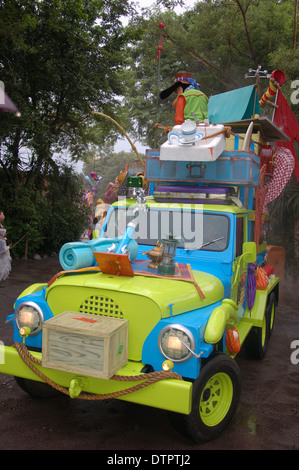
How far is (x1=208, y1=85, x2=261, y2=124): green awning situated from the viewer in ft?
22.3

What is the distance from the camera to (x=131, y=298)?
3416 mm

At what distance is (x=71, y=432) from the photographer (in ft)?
11.7

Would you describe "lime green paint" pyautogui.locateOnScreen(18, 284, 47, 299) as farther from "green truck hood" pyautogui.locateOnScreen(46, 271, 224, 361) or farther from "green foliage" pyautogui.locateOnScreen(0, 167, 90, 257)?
"green foliage" pyautogui.locateOnScreen(0, 167, 90, 257)

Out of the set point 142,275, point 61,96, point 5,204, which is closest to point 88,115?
point 61,96

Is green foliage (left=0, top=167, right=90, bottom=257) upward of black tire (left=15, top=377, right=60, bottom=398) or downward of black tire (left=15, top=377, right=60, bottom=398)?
upward

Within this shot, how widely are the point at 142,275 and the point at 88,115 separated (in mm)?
11395

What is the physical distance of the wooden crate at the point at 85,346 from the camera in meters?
3.01

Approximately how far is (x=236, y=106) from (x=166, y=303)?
4609 mm

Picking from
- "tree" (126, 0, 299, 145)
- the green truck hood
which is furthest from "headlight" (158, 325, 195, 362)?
"tree" (126, 0, 299, 145)

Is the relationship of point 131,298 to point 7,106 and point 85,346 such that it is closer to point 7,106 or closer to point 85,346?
point 85,346

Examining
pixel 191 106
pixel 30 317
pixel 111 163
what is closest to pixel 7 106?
pixel 191 106

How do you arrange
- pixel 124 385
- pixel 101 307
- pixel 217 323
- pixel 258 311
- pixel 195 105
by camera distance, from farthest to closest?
pixel 195 105 < pixel 258 311 < pixel 101 307 < pixel 217 323 < pixel 124 385

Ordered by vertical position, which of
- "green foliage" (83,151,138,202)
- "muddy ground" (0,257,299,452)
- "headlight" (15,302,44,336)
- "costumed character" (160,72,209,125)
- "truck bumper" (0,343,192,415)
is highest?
"green foliage" (83,151,138,202)

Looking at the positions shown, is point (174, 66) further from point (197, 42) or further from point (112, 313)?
point (112, 313)
